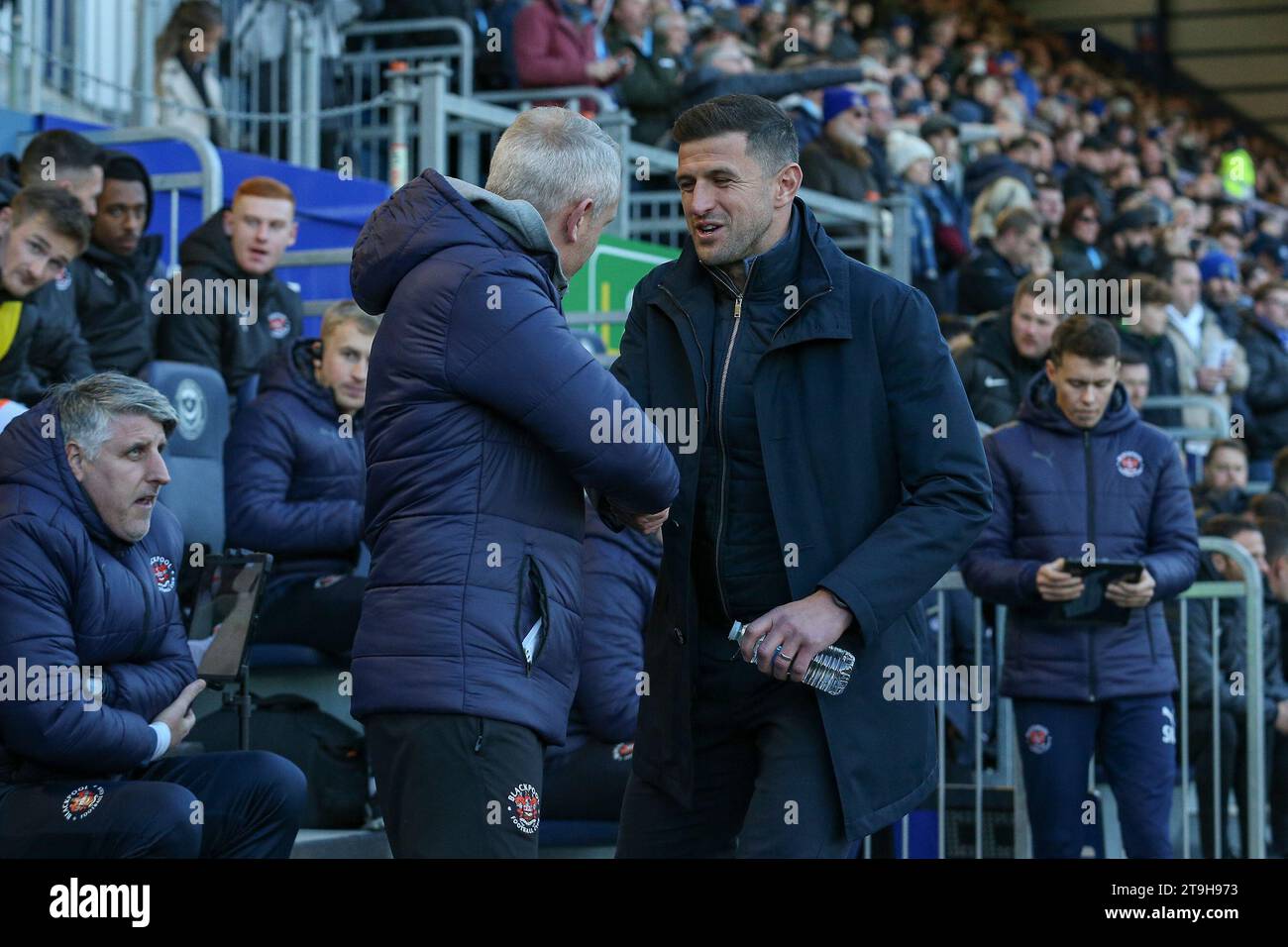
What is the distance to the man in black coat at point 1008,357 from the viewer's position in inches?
334

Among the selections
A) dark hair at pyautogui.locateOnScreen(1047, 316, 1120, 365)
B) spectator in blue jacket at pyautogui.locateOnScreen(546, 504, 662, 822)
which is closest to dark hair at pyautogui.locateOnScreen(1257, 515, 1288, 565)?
dark hair at pyautogui.locateOnScreen(1047, 316, 1120, 365)

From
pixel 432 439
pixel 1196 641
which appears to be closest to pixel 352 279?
pixel 432 439

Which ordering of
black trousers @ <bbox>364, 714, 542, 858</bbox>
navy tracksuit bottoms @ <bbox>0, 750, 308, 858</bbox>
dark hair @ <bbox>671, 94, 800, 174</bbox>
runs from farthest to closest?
navy tracksuit bottoms @ <bbox>0, 750, 308, 858</bbox> → dark hair @ <bbox>671, 94, 800, 174</bbox> → black trousers @ <bbox>364, 714, 542, 858</bbox>

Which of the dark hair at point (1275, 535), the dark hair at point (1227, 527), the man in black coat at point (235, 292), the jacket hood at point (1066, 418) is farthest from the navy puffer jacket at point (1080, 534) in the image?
the man in black coat at point (235, 292)

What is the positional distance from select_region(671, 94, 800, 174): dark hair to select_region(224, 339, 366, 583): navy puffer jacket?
3.14m

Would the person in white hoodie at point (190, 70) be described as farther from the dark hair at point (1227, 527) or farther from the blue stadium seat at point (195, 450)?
the dark hair at point (1227, 527)

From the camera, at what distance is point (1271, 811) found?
7805mm

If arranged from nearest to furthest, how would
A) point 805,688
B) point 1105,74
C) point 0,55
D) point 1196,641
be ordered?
point 805,688, point 1196,641, point 0,55, point 1105,74

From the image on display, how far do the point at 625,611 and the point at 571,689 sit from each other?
6.18ft

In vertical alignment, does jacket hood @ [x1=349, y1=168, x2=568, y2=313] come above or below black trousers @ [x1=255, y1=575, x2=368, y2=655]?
above

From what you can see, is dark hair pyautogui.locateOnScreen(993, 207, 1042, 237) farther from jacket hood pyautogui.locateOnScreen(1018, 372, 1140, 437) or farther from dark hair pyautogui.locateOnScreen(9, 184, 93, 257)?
dark hair pyautogui.locateOnScreen(9, 184, 93, 257)

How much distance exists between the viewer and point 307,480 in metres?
6.75

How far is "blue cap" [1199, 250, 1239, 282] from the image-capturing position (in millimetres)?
14966

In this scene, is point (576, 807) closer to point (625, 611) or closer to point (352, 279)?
point (625, 611)
